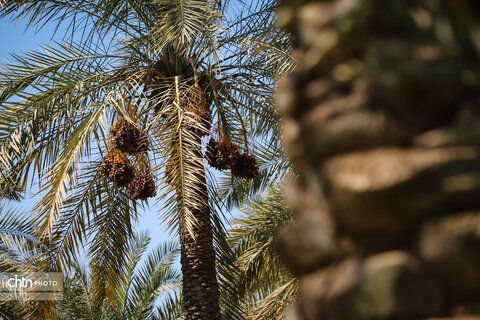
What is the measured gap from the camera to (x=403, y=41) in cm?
99

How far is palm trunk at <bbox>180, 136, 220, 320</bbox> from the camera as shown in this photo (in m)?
6.79

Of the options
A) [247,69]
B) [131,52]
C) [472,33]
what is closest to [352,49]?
[472,33]

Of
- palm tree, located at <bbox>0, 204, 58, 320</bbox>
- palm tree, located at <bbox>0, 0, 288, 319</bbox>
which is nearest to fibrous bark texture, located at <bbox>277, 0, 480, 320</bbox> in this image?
palm tree, located at <bbox>0, 0, 288, 319</bbox>

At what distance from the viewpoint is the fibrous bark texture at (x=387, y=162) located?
0.86 m

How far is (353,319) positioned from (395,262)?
0.11 m

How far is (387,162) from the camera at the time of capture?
92cm

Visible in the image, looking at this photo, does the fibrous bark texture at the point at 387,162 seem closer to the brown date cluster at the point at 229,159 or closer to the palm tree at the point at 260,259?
the brown date cluster at the point at 229,159

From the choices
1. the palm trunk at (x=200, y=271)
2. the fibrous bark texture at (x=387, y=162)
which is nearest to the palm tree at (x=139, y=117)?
the palm trunk at (x=200, y=271)

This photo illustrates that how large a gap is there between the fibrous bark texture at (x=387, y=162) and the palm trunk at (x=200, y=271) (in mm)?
5690

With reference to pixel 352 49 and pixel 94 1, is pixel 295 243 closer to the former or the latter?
pixel 352 49

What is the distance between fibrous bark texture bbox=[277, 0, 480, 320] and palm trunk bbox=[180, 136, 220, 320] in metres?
5.69
